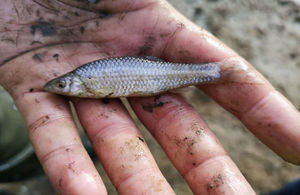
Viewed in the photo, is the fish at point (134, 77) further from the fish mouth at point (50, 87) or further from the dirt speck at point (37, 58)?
the dirt speck at point (37, 58)

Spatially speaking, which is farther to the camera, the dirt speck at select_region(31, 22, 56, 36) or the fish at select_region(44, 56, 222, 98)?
the dirt speck at select_region(31, 22, 56, 36)

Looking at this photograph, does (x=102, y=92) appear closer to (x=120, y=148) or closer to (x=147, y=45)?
(x=120, y=148)

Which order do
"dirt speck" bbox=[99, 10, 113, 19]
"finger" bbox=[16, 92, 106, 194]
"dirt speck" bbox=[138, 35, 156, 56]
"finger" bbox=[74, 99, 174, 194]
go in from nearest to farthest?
"finger" bbox=[16, 92, 106, 194], "finger" bbox=[74, 99, 174, 194], "dirt speck" bbox=[138, 35, 156, 56], "dirt speck" bbox=[99, 10, 113, 19]

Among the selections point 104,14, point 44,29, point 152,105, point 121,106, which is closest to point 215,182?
point 152,105

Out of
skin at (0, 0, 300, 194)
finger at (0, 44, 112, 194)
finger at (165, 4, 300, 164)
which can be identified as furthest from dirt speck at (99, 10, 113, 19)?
finger at (165, 4, 300, 164)

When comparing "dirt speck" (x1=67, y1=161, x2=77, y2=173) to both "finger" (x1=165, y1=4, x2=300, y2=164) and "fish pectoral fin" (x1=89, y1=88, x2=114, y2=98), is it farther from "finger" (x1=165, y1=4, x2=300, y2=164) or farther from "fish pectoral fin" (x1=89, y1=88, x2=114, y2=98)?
"finger" (x1=165, y1=4, x2=300, y2=164)

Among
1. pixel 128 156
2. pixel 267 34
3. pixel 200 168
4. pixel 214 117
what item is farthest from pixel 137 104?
pixel 267 34

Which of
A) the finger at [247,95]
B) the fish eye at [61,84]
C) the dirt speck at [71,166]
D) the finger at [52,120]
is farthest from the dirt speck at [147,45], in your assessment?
the dirt speck at [71,166]
